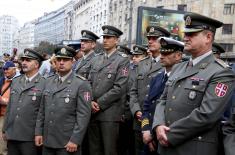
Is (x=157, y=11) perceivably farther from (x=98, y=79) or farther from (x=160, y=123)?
(x=160, y=123)

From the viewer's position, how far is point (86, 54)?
6359mm

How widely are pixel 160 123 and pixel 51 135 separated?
1686 millimetres

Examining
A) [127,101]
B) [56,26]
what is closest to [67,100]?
[127,101]

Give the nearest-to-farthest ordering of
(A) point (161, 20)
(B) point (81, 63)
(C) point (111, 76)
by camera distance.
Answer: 1. (C) point (111, 76)
2. (B) point (81, 63)
3. (A) point (161, 20)

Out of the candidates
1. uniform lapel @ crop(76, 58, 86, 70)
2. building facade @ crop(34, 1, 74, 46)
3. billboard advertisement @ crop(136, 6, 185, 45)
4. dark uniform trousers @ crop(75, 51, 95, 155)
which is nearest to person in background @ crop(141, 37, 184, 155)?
dark uniform trousers @ crop(75, 51, 95, 155)

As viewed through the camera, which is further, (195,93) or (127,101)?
(127,101)

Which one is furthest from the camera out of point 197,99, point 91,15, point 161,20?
point 91,15

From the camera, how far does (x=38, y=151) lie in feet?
16.6

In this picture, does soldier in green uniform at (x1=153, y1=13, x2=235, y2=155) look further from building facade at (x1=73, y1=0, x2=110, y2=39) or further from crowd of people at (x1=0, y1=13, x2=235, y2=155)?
building facade at (x1=73, y1=0, x2=110, y2=39)

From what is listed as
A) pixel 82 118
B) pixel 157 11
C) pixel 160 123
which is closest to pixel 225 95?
pixel 160 123

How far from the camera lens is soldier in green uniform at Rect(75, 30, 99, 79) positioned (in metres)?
6.10

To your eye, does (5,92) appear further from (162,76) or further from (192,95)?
(192,95)

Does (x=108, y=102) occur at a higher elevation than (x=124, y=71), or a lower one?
lower

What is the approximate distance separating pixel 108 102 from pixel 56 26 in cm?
10604
